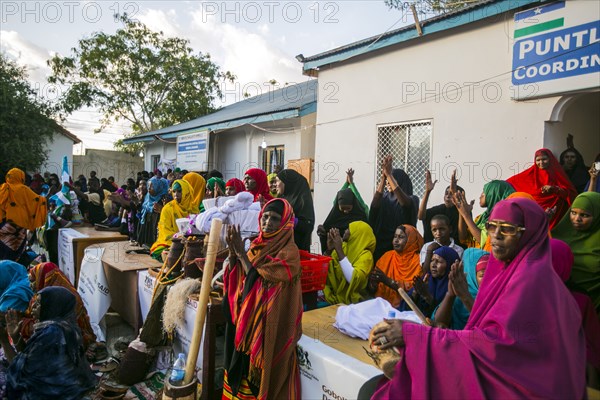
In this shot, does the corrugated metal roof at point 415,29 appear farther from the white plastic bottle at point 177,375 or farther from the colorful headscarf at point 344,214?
the white plastic bottle at point 177,375

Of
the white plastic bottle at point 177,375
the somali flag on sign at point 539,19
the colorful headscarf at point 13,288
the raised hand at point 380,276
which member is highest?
the somali flag on sign at point 539,19

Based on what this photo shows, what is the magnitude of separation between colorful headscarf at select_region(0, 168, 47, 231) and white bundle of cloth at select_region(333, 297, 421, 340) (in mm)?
5610

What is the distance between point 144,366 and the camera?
3596 millimetres

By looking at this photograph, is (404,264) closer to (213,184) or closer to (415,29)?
(213,184)

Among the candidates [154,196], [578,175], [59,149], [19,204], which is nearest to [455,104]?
[578,175]

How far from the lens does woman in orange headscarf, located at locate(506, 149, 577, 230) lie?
3.91 meters

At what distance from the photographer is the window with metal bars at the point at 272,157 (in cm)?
977

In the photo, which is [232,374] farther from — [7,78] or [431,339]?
[7,78]

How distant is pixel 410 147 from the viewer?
6.42m

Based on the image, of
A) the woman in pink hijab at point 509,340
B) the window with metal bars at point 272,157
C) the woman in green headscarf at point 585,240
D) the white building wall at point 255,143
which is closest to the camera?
the woman in pink hijab at point 509,340

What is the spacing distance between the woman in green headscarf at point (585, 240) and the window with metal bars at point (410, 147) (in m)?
3.28

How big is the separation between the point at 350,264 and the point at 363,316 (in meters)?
1.02

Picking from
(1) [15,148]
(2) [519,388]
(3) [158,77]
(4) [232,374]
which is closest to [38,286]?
(4) [232,374]

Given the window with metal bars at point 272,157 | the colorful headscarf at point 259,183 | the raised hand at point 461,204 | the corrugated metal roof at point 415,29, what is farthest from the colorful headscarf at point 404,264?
the window with metal bars at point 272,157
